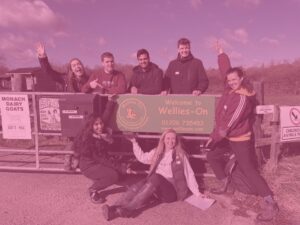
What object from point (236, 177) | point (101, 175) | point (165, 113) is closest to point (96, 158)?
point (101, 175)

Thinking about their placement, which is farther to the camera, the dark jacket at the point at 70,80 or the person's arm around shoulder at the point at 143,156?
A: the dark jacket at the point at 70,80

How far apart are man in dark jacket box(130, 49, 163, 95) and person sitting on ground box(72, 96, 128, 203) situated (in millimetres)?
1001

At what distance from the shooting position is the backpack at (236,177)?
228 inches

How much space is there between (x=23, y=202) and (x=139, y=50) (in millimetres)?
3053

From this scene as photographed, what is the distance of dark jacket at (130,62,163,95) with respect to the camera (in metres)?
6.45

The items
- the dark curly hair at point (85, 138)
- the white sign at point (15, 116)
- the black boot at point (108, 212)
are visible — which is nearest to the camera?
the black boot at point (108, 212)

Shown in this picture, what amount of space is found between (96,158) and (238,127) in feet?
7.33

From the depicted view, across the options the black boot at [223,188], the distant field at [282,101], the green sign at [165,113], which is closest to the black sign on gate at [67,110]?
the green sign at [165,113]

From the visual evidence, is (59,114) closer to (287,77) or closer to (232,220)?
(232,220)

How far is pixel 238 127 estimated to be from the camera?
5582 mm

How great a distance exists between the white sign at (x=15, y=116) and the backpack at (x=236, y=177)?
3601 mm

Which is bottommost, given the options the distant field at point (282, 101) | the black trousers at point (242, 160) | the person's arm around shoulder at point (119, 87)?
the black trousers at point (242, 160)

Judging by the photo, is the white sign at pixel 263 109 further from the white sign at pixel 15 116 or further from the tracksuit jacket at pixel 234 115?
the white sign at pixel 15 116

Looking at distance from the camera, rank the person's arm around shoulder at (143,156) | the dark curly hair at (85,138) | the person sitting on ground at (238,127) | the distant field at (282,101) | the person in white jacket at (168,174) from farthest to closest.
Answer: the distant field at (282,101) → the person's arm around shoulder at (143,156) → the dark curly hair at (85,138) → the person sitting on ground at (238,127) → the person in white jacket at (168,174)
